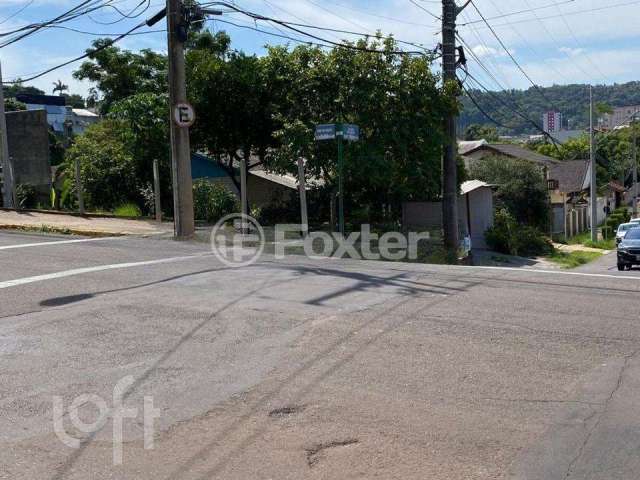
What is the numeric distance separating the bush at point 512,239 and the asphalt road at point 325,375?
50.3 ft

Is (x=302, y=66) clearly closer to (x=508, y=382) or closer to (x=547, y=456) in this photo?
(x=508, y=382)

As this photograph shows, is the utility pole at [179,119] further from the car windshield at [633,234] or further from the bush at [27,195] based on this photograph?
the car windshield at [633,234]

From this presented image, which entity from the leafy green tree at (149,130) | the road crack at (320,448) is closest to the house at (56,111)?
the leafy green tree at (149,130)

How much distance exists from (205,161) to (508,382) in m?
19.0

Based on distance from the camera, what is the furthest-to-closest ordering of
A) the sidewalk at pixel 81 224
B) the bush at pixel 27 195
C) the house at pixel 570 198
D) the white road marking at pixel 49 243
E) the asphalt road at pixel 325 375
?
the house at pixel 570 198
the bush at pixel 27 195
the sidewalk at pixel 81 224
the white road marking at pixel 49 243
the asphalt road at pixel 325 375

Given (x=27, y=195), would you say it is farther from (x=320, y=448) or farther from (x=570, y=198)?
(x=570, y=198)

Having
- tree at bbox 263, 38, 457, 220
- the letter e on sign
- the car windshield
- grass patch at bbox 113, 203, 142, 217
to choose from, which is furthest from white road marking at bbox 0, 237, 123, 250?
the car windshield

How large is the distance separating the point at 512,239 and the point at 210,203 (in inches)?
455

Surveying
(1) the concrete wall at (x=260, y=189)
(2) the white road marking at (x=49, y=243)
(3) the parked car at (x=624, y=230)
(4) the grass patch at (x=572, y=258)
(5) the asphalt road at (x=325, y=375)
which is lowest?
(4) the grass patch at (x=572, y=258)

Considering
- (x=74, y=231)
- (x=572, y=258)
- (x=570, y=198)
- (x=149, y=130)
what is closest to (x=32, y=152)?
(x=149, y=130)

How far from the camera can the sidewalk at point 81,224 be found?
17859mm

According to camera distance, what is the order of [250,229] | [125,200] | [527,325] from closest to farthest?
[527,325] → [250,229] → [125,200]

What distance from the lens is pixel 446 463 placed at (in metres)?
4.95

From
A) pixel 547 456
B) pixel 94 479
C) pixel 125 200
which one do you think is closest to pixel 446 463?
pixel 547 456
